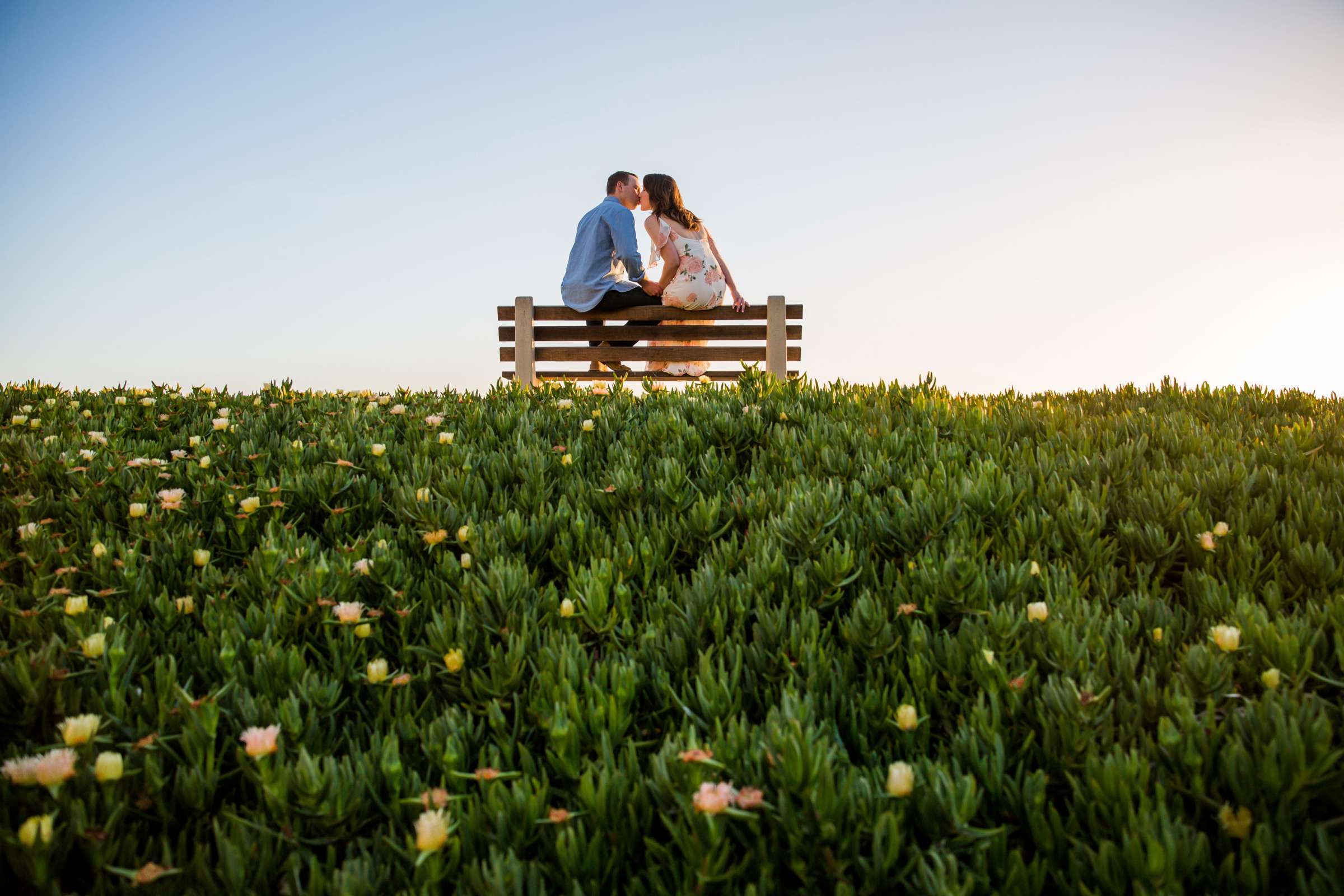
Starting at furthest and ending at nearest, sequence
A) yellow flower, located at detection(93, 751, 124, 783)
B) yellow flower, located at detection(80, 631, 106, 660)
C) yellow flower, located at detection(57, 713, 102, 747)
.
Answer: yellow flower, located at detection(80, 631, 106, 660), yellow flower, located at detection(57, 713, 102, 747), yellow flower, located at detection(93, 751, 124, 783)

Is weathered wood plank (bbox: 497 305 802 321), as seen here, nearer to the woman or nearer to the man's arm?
the woman

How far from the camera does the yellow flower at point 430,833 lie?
1464mm

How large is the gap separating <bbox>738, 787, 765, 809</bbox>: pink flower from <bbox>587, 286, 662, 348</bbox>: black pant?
718cm

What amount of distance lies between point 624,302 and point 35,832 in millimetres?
7359

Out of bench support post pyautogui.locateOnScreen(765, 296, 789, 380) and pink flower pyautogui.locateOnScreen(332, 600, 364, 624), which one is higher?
bench support post pyautogui.locateOnScreen(765, 296, 789, 380)

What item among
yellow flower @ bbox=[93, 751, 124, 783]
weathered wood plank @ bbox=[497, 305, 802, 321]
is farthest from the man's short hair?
yellow flower @ bbox=[93, 751, 124, 783]

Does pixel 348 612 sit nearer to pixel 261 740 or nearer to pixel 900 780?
pixel 261 740

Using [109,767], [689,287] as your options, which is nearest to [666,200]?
[689,287]

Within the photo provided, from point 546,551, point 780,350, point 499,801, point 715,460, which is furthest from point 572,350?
point 499,801

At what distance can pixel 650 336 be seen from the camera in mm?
8492

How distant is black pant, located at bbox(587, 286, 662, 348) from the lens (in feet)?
27.8

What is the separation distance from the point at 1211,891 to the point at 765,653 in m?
1.04

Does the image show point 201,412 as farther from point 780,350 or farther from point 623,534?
point 780,350

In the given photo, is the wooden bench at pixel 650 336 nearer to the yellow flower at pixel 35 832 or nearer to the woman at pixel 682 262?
the woman at pixel 682 262
